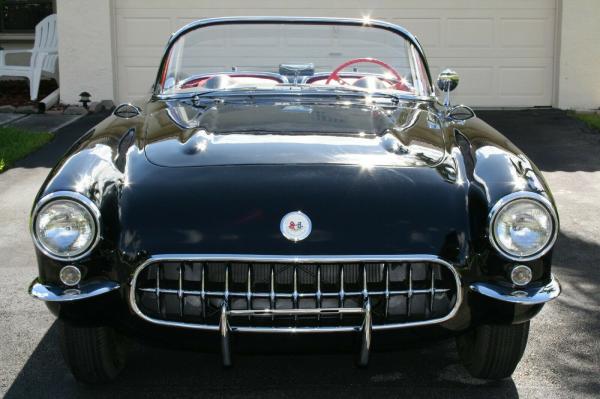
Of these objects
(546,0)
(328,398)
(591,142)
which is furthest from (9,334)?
(546,0)

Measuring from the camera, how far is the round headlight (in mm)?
2992

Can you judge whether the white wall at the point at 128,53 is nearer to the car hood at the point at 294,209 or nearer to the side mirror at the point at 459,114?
the side mirror at the point at 459,114

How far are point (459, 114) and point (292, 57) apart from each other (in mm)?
991

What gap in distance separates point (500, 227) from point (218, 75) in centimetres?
211

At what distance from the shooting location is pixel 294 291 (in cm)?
294

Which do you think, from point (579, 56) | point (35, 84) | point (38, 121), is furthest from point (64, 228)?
point (579, 56)

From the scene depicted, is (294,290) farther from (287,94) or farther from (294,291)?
(287,94)

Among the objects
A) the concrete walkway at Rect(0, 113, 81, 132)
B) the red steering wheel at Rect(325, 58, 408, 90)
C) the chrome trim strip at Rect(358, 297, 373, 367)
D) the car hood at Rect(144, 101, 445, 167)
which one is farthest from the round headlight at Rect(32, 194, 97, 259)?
the concrete walkway at Rect(0, 113, 81, 132)

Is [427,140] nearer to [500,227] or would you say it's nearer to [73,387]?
[500,227]

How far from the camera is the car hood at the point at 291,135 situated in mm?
3279

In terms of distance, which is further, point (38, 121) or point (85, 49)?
point (85, 49)

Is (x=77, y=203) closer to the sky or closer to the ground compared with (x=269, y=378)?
closer to the sky

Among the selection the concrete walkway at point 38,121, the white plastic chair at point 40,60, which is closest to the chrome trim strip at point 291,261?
the concrete walkway at point 38,121

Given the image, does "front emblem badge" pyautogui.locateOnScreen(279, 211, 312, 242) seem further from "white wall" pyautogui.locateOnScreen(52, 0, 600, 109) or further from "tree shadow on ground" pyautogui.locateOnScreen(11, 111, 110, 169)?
"white wall" pyautogui.locateOnScreen(52, 0, 600, 109)
